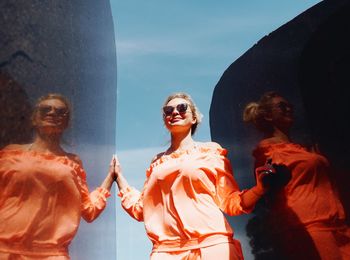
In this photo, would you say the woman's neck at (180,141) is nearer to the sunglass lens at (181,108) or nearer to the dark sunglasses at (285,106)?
the sunglass lens at (181,108)

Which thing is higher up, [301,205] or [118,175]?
[118,175]

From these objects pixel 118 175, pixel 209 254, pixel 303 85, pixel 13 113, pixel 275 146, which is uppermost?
pixel 303 85

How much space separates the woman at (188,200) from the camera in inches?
99.0

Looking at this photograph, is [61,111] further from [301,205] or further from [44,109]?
[301,205]

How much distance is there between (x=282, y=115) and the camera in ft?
10.8

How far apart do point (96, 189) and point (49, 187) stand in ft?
1.69

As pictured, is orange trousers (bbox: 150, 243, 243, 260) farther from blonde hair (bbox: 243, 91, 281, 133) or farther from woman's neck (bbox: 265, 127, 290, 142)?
blonde hair (bbox: 243, 91, 281, 133)

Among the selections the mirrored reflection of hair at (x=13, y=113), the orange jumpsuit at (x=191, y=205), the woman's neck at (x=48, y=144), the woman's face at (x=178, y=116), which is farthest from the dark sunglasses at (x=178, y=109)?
the mirrored reflection of hair at (x=13, y=113)

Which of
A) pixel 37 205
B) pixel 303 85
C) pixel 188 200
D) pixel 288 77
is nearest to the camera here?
pixel 37 205

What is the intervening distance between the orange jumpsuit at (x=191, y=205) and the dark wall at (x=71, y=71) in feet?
2.02

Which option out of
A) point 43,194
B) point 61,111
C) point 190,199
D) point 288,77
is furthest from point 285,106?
point 43,194

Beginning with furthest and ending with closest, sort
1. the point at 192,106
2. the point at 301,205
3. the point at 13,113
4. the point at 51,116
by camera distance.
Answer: the point at 192,106 < the point at 51,116 < the point at 301,205 < the point at 13,113

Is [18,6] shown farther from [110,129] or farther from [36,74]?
[110,129]

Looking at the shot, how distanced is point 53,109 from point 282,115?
1620 millimetres
